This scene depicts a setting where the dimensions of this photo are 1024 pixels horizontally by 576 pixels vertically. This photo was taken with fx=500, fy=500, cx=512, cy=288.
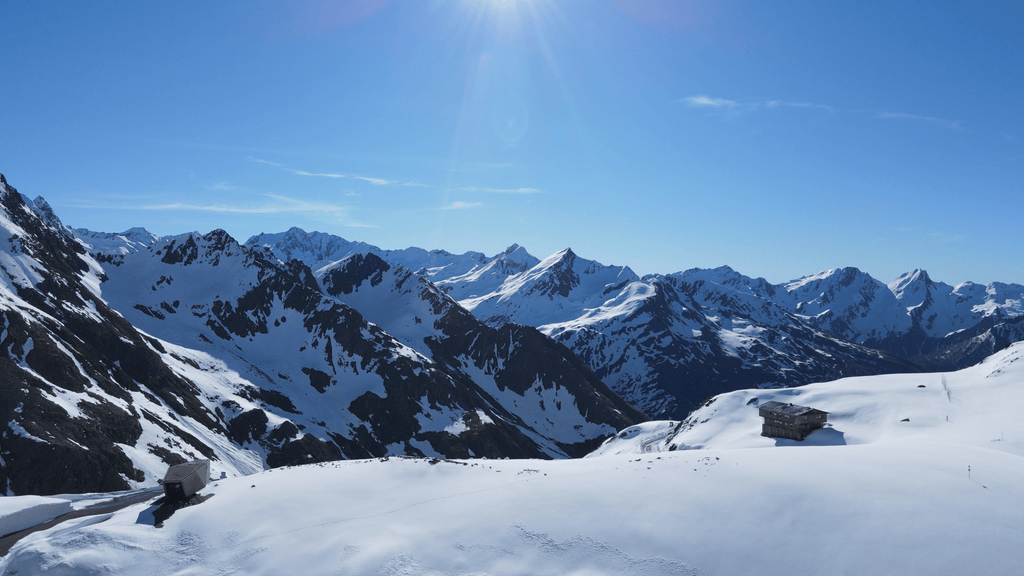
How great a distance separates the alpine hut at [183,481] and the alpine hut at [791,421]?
69.8 meters

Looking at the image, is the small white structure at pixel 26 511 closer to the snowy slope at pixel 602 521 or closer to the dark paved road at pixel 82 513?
the dark paved road at pixel 82 513

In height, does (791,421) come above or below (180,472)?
below

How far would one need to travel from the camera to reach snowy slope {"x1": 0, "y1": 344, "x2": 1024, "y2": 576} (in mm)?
29984

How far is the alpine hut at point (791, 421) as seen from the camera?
68312 millimetres

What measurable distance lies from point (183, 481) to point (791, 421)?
7110cm

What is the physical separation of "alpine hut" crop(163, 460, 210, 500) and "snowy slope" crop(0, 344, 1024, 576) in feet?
6.24

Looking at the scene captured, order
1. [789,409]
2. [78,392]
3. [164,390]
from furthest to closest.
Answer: [164,390] → [78,392] → [789,409]

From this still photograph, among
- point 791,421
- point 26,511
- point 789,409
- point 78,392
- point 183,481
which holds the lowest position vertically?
point 791,421

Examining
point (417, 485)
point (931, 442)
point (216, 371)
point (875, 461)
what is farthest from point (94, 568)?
point (216, 371)

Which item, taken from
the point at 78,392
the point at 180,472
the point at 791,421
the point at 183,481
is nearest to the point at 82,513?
the point at 180,472

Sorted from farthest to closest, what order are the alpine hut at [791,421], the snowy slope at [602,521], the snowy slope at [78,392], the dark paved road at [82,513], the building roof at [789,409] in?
the snowy slope at [78,392] → the building roof at [789,409] → the alpine hut at [791,421] → the dark paved road at [82,513] → the snowy slope at [602,521]

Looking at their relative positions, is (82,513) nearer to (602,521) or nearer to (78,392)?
(602,521)

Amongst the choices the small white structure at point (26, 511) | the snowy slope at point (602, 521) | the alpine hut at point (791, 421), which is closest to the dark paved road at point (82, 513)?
the small white structure at point (26, 511)

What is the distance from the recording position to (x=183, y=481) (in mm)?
41438
